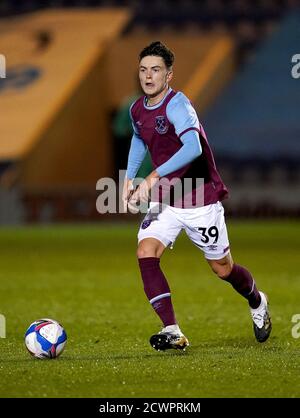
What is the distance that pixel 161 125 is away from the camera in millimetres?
8508

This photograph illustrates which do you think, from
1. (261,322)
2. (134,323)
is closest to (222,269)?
(261,322)

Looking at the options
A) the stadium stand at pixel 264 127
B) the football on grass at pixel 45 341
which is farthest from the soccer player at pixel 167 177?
the stadium stand at pixel 264 127

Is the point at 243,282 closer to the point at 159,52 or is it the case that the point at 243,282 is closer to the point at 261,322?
the point at 261,322

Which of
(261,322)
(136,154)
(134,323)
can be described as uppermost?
(136,154)

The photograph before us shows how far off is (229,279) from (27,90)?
29.6m

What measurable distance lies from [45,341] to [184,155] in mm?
1686

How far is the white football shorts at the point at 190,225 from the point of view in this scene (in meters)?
8.63

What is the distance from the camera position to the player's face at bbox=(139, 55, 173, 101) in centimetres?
841

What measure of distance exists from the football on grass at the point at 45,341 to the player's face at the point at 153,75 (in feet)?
6.22

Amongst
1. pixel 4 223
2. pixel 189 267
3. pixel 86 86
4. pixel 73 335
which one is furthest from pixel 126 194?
pixel 86 86

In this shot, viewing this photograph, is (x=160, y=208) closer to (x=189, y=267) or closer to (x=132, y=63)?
(x=189, y=267)

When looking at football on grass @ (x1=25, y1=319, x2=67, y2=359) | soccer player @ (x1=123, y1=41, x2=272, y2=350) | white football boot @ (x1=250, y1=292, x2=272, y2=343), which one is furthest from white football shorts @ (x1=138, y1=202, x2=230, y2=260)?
football on grass @ (x1=25, y1=319, x2=67, y2=359)

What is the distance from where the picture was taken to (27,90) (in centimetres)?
3791

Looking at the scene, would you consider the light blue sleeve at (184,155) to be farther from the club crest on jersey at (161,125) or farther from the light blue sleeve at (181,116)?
the club crest on jersey at (161,125)
